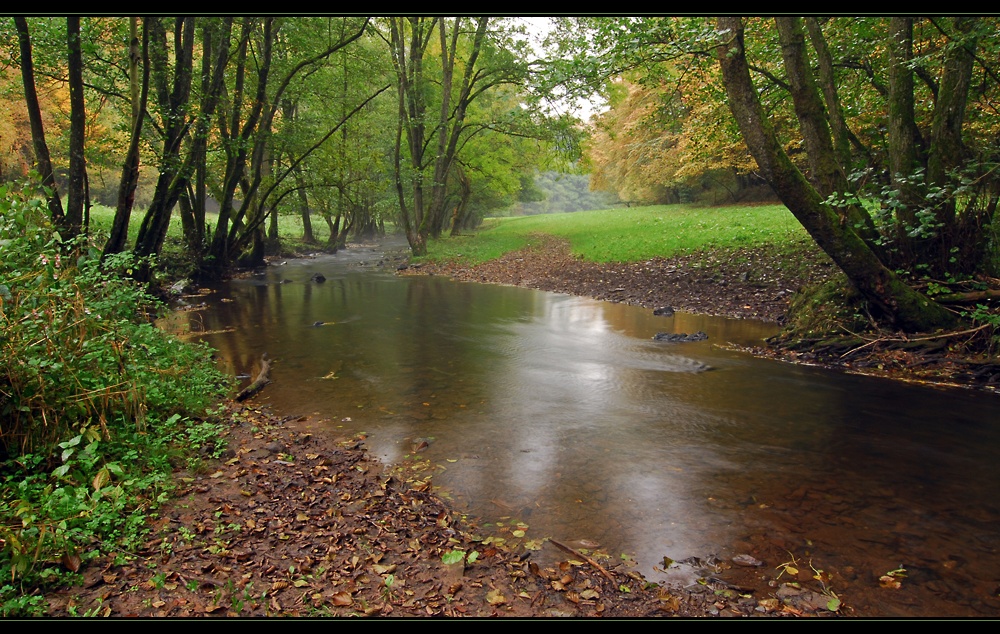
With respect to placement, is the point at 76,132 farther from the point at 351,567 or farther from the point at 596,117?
the point at 596,117

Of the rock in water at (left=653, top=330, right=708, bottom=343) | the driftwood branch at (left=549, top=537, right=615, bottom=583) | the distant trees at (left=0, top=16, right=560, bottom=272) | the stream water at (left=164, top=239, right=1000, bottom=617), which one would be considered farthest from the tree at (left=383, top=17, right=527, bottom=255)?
the driftwood branch at (left=549, top=537, right=615, bottom=583)

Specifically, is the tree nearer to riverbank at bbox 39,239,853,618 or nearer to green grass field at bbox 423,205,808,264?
green grass field at bbox 423,205,808,264

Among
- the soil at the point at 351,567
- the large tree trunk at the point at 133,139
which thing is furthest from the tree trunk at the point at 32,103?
the soil at the point at 351,567

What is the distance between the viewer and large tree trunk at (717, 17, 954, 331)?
8648mm

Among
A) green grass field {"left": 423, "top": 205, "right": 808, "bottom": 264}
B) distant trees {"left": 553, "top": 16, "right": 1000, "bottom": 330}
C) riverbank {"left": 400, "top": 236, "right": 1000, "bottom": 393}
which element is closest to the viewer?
distant trees {"left": 553, "top": 16, "right": 1000, "bottom": 330}

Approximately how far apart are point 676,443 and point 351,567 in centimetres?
401

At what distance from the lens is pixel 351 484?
5.25 metres

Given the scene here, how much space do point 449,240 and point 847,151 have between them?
88.3ft

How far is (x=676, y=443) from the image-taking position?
6.53m

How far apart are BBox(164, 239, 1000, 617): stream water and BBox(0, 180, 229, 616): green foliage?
6.56 ft

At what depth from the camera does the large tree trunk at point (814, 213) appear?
865 centimetres

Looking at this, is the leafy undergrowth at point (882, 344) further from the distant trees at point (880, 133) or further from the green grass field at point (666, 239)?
the green grass field at point (666, 239)
